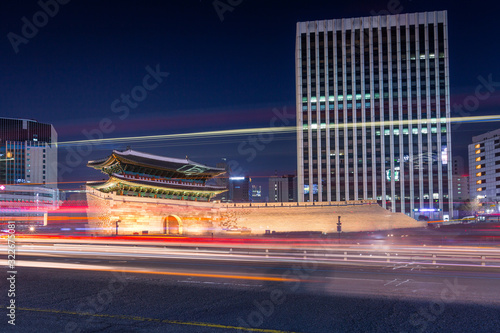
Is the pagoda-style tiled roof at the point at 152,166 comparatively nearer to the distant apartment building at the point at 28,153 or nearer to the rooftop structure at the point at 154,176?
the rooftop structure at the point at 154,176

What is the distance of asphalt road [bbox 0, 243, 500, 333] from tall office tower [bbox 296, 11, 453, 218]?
64.9 meters

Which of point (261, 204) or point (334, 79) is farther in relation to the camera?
point (334, 79)

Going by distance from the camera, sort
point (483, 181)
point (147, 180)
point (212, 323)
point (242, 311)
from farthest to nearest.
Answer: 1. point (483, 181)
2. point (147, 180)
3. point (242, 311)
4. point (212, 323)

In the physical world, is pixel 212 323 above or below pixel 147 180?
below

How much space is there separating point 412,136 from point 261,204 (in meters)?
39.9

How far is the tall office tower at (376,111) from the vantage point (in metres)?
77.1

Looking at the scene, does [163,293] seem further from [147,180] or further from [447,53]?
[447,53]

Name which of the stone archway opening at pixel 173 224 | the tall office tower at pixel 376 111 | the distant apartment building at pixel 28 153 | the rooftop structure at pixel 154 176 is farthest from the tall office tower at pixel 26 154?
the tall office tower at pixel 376 111

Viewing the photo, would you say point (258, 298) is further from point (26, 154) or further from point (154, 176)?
point (26, 154)

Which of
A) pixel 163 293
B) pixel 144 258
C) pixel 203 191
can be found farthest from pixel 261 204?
pixel 163 293

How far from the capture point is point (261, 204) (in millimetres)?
56250

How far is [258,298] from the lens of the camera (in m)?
10.6

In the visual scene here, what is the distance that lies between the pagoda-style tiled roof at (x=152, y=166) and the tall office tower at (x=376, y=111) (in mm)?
30024

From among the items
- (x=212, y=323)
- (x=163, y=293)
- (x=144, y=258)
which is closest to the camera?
(x=212, y=323)
